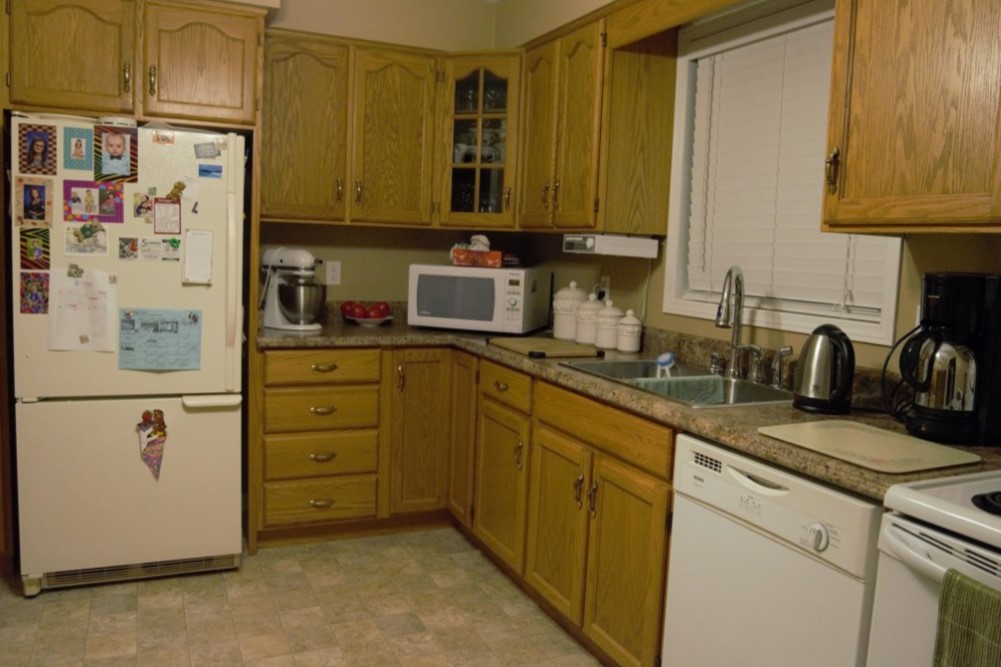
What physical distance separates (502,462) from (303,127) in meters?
1.65

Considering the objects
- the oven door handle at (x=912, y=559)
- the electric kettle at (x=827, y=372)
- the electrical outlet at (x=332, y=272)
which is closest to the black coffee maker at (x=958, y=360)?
the electric kettle at (x=827, y=372)

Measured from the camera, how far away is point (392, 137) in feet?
11.7

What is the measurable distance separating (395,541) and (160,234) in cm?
157

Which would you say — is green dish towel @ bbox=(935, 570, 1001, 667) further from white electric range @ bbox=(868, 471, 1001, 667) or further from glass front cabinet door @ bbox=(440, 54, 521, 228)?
glass front cabinet door @ bbox=(440, 54, 521, 228)

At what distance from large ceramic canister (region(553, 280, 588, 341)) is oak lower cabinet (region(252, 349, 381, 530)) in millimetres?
778

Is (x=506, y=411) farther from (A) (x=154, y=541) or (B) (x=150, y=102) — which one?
(B) (x=150, y=102)

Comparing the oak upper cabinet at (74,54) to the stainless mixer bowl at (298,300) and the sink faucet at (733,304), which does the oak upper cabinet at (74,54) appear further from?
the sink faucet at (733,304)

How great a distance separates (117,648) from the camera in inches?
98.0

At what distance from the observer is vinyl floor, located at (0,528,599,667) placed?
8.16 ft

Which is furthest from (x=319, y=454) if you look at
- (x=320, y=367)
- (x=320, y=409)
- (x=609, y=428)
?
(x=609, y=428)

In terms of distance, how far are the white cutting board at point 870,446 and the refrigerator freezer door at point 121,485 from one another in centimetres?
203

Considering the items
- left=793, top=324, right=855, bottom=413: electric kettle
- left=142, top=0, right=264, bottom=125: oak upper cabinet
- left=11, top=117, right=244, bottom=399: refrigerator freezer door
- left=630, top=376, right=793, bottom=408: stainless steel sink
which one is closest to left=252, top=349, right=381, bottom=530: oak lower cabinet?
left=11, top=117, right=244, bottom=399: refrigerator freezer door

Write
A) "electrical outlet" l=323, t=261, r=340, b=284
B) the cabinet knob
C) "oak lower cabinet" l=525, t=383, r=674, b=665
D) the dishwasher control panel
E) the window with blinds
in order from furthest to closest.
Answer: "electrical outlet" l=323, t=261, r=340, b=284 < the window with blinds < "oak lower cabinet" l=525, t=383, r=674, b=665 < the cabinet knob < the dishwasher control panel

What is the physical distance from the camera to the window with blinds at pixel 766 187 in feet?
7.91
